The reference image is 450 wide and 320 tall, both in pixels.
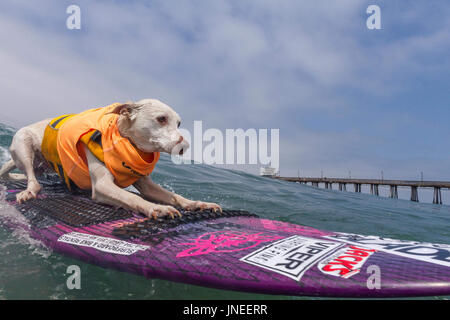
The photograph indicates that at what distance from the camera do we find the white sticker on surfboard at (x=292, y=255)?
6.00ft

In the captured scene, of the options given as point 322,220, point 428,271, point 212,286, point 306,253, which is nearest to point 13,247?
point 212,286

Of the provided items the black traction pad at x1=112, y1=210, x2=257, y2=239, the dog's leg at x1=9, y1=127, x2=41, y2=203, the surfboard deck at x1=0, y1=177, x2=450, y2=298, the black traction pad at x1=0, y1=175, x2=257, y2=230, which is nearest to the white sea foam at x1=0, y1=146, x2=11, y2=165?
the dog's leg at x1=9, y1=127, x2=41, y2=203

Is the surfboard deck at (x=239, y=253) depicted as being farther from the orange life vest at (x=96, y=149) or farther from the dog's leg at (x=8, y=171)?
the dog's leg at (x=8, y=171)

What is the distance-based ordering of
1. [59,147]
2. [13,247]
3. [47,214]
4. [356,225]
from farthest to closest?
[356,225], [59,147], [47,214], [13,247]

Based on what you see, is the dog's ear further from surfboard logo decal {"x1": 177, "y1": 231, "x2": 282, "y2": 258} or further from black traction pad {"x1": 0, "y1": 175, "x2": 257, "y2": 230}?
surfboard logo decal {"x1": 177, "y1": 231, "x2": 282, "y2": 258}

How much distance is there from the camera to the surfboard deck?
5.50 feet

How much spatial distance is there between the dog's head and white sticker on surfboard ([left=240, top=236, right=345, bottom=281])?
1.26 meters

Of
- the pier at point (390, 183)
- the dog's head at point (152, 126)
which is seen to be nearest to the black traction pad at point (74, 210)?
the dog's head at point (152, 126)

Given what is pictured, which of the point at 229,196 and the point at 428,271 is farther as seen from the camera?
the point at 229,196

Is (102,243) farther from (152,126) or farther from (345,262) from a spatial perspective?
(345,262)

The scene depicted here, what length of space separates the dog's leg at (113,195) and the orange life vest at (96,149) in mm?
86
